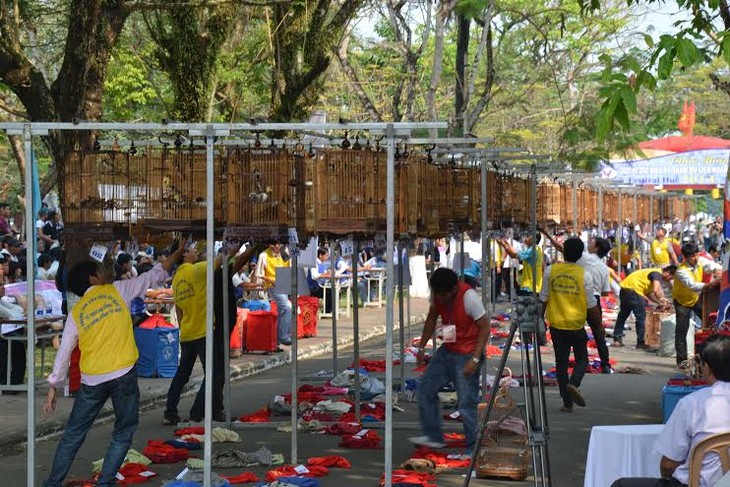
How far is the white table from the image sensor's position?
824 centimetres

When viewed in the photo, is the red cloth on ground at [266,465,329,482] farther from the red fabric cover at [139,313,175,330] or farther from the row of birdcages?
the red fabric cover at [139,313,175,330]

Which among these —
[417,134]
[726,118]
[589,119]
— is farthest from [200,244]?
[726,118]

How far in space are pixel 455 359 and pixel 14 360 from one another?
21.5 feet

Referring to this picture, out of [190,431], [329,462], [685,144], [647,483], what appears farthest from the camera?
[685,144]

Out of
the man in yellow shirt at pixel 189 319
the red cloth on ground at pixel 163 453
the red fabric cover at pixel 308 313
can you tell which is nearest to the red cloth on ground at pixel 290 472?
the red cloth on ground at pixel 163 453

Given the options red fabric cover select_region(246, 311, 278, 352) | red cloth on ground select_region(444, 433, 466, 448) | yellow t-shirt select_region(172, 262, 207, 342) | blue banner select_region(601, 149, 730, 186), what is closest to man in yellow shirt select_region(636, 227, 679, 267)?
red fabric cover select_region(246, 311, 278, 352)

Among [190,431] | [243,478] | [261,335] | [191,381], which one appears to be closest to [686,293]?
[261,335]

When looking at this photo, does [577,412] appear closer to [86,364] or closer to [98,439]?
[98,439]

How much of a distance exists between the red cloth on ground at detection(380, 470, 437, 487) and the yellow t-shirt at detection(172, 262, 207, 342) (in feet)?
11.0

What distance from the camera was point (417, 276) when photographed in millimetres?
33938

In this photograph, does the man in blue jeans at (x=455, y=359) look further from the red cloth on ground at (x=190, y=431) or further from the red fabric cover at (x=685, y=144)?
the red fabric cover at (x=685, y=144)

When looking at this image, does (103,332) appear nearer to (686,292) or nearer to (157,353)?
(157,353)

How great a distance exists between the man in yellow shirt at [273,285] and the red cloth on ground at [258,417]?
6.38m

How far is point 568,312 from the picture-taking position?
14.9 m
